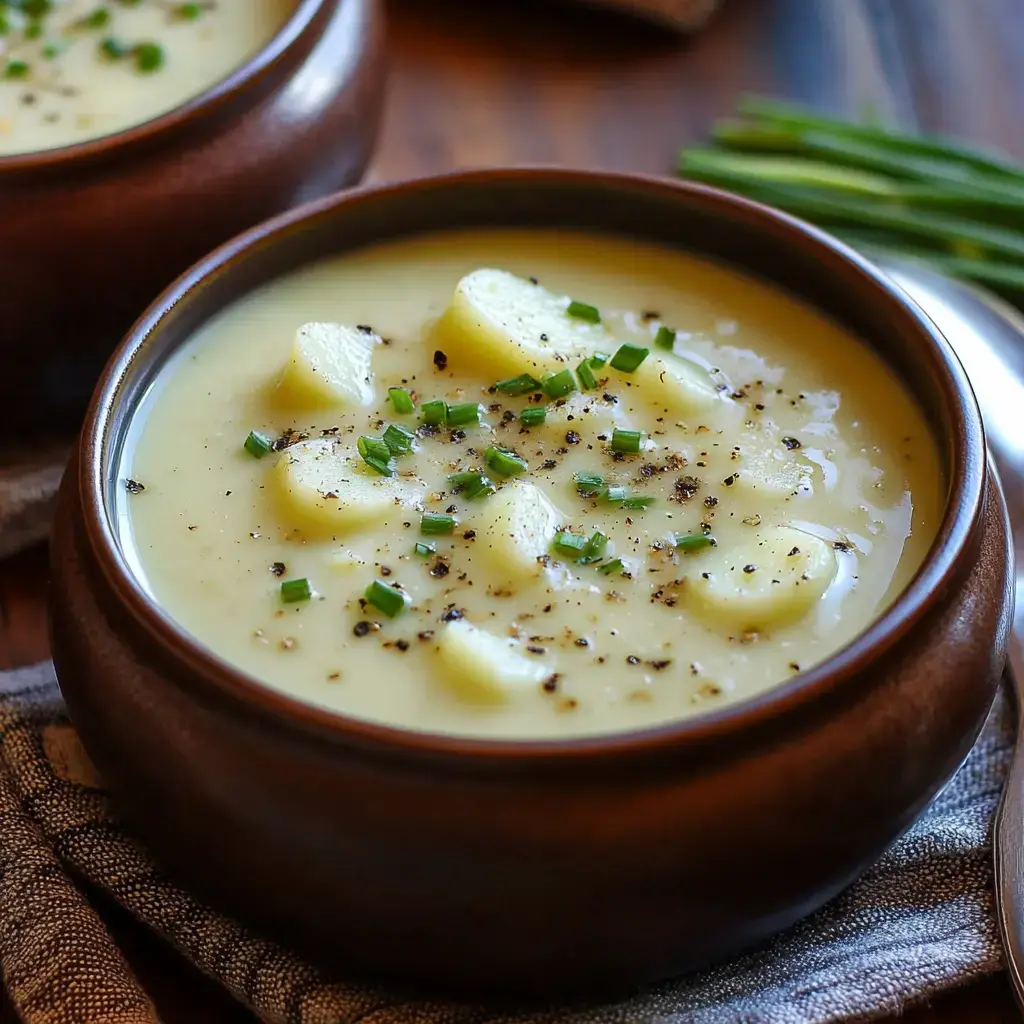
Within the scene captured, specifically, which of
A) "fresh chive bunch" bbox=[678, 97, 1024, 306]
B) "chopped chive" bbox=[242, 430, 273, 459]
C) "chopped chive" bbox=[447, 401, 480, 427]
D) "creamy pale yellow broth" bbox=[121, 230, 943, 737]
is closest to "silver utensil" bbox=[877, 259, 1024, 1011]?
"fresh chive bunch" bbox=[678, 97, 1024, 306]

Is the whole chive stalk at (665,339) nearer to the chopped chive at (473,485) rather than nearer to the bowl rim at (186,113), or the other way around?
the chopped chive at (473,485)

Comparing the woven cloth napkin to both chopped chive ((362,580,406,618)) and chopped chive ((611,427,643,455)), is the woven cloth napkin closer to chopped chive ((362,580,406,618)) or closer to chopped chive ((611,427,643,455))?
chopped chive ((362,580,406,618))

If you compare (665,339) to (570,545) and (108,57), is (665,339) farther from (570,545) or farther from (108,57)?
(108,57)

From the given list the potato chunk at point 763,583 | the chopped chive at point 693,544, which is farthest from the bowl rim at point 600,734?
the chopped chive at point 693,544

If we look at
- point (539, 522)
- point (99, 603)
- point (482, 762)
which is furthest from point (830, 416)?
point (99, 603)

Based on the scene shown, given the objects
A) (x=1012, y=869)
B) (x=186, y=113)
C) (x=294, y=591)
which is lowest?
(x=1012, y=869)

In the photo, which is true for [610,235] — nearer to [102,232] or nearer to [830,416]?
[830,416]

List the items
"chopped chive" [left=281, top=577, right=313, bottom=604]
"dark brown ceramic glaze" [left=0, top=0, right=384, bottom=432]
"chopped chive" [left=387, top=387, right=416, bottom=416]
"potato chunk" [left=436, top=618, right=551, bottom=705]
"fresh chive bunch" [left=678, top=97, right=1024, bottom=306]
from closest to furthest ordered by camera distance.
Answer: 1. "potato chunk" [left=436, top=618, right=551, bottom=705]
2. "chopped chive" [left=281, top=577, right=313, bottom=604]
3. "chopped chive" [left=387, top=387, right=416, bottom=416]
4. "dark brown ceramic glaze" [left=0, top=0, right=384, bottom=432]
5. "fresh chive bunch" [left=678, top=97, right=1024, bottom=306]

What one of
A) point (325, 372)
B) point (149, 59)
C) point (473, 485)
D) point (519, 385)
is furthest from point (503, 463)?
point (149, 59)
